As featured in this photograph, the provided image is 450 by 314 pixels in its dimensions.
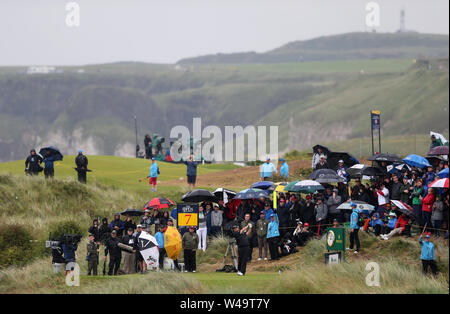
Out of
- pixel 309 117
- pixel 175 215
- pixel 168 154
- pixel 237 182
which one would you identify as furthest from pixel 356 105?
pixel 175 215

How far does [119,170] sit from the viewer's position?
53.2 metres

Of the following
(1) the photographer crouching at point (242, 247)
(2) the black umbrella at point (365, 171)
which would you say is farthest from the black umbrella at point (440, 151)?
(1) the photographer crouching at point (242, 247)

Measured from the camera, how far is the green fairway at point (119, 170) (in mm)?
45500

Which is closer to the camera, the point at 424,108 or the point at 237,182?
the point at 237,182

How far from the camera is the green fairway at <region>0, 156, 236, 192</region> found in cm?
4550

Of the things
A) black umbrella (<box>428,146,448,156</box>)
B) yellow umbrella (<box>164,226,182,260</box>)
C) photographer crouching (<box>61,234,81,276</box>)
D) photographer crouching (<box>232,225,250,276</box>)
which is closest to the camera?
photographer crouching (<box>232,225,250,276</box>)

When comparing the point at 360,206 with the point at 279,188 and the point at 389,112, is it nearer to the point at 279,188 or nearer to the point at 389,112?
the point at 279,188

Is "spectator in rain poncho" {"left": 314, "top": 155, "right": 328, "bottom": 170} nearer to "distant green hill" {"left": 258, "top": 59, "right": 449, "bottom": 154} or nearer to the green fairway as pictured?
the green fairway

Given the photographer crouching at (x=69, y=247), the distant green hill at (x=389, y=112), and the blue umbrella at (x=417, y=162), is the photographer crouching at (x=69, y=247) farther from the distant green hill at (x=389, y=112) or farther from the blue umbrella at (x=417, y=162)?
the distant green hill at (x=389, y=112)

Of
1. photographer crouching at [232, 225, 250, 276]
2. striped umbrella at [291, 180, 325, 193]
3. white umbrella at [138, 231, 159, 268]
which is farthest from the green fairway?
photographer crouching at [232, 225, 250, 276]

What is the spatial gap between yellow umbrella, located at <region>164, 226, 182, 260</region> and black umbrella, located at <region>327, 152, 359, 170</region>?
35.0 ft

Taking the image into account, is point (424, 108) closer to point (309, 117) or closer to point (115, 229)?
point (309, 117)
